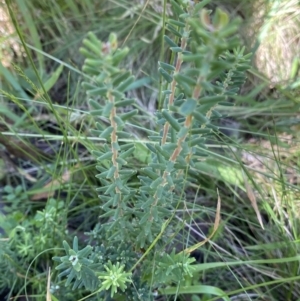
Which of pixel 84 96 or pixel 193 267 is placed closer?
pixel 193 267

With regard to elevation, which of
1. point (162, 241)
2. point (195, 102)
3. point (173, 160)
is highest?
point (195, 102)

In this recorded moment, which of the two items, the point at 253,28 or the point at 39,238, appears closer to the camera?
the point at 39,238

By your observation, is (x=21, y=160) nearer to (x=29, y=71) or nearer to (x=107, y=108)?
(x=29, y=71)

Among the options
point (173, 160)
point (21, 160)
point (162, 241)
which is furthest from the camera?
point (21, 160)

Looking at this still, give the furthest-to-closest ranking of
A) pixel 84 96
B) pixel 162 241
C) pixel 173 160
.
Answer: pixel 84 96 → pixel 162 241 → pixel 173 160

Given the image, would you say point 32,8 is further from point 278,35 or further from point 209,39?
point 209,39

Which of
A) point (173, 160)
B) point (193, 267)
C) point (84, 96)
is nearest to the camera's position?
point (173, 160)

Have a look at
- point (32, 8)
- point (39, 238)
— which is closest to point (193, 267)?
point (39, 238)

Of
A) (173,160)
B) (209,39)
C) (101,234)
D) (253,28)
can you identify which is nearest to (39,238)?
(101,234)

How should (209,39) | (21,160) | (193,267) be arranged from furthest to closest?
(21,160) → (193,267) → (209,39)

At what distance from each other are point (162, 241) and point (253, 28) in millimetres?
907

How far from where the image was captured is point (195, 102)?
19.9 inches

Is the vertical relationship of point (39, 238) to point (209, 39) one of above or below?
below

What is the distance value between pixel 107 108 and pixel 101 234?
0.42m
